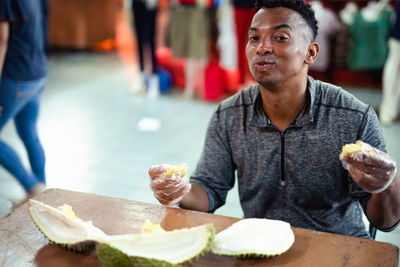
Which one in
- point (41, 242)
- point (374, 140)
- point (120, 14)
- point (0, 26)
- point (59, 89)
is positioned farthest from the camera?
point (120, 14)

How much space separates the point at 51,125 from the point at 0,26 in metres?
2.30

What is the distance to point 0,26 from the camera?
2.18 m

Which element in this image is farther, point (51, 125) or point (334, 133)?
point (51, 125)

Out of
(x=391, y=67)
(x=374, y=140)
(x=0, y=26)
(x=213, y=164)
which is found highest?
(x=0, y=26)

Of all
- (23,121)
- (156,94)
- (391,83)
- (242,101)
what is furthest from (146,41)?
(242,101)

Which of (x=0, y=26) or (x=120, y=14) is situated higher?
(x=0, y=26)

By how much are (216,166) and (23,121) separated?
1.54 meters

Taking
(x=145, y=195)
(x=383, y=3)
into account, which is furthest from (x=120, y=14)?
(x=145, y=195)

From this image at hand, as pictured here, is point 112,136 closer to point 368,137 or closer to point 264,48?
point 264,48

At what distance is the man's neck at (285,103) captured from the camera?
4.93 feet

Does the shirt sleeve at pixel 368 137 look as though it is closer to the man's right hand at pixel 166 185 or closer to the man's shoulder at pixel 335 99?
the man's shoulder at pixel 335 99

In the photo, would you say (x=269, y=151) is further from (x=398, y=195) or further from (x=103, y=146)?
(x=103, y=146)

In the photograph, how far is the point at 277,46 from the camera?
145cm

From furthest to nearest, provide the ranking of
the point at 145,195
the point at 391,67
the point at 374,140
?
the point at 391,67 < the point at 145,195 < the point at 374,140
